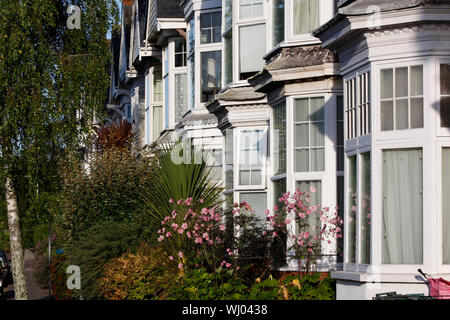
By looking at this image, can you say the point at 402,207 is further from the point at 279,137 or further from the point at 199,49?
the point at 199,49

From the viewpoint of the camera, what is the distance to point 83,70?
21.7 meters

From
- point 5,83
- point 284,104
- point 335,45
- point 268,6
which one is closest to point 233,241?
point 284,104

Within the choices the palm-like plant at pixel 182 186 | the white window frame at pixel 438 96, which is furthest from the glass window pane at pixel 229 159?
the white window frame at pixel 438 96

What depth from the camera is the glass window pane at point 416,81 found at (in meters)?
11.5

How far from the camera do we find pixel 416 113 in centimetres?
1149

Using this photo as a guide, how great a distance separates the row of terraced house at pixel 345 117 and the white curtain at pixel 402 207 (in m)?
0.01

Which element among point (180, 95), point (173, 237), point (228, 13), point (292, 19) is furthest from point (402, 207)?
point (180, 95)

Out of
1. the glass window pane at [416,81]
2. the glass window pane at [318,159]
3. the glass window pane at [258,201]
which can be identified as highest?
the glass window pane at [416,81]

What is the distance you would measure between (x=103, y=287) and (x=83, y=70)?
600cm

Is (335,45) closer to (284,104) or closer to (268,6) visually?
(284,104)

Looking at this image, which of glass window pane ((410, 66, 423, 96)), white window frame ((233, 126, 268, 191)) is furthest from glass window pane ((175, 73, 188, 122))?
glass window pane ((410, 66, 423, 96))

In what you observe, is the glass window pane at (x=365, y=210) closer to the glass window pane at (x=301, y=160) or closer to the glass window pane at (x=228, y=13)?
the glass window pane at (x=301, y=160)

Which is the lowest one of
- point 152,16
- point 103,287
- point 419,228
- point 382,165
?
point 103,287

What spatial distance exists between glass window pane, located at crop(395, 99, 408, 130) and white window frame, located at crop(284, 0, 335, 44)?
381 cm
